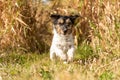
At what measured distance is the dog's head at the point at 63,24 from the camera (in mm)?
10341

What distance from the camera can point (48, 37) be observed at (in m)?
12.9

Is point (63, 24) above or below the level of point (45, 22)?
above

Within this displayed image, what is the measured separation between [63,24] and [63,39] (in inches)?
13.4

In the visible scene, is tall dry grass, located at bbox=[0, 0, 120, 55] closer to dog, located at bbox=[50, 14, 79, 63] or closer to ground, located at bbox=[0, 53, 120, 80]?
dog, located at bbox=[50, 14, 79, 63]

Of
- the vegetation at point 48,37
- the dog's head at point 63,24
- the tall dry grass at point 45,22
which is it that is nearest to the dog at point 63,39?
the dog's head at point 63,24

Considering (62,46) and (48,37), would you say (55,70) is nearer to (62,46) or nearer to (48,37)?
(62,46)

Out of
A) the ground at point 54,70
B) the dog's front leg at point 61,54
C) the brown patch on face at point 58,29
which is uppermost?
the brown patch on face at point 58,29

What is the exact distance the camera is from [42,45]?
1251 centimetres

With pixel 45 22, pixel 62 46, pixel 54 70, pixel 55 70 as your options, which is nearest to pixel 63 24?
pixel 62 46

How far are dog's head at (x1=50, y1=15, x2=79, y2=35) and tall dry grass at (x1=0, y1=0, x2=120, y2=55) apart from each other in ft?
1.52

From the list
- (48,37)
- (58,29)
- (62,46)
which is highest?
(58,29)

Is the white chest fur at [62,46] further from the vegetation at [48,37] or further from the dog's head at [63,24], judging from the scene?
the vegetation at [48,37]

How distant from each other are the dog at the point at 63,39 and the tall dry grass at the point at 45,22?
1.55ft

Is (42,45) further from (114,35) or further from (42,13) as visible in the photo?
(114,35)
